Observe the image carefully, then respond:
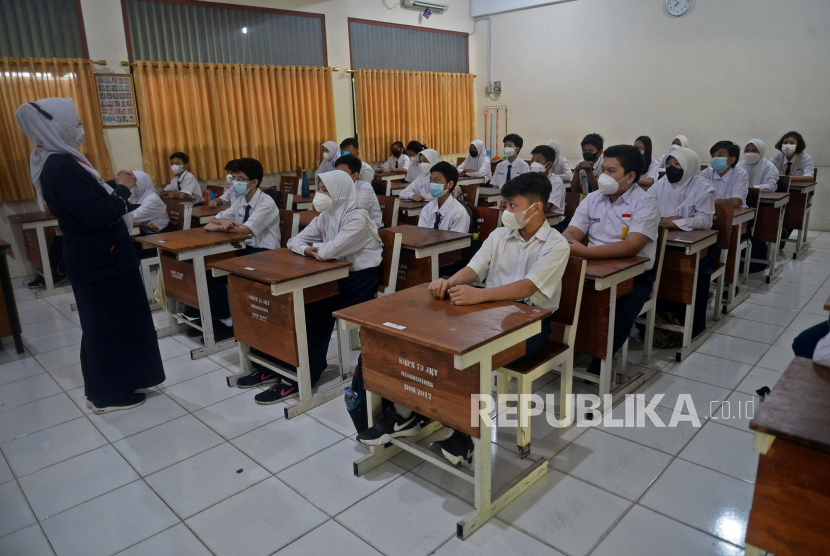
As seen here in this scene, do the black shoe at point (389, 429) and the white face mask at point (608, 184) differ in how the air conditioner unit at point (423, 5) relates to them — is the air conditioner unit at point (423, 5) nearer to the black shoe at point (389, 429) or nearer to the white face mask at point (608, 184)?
the white face mask at point (608, 184)

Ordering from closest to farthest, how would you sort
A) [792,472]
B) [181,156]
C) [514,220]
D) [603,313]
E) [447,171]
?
[792,472], [514,220], [603,313], [447,171], [181,156]

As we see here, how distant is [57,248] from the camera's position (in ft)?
17.9

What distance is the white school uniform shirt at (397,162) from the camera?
8.28 metres

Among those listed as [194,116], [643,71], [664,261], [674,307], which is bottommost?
[674,307]

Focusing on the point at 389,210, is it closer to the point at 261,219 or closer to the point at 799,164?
the point at 261,219

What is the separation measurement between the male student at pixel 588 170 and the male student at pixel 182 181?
4258mm

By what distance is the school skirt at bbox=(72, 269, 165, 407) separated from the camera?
8.99 feet

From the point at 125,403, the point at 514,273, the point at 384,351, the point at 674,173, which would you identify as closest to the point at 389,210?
the point at 674,173

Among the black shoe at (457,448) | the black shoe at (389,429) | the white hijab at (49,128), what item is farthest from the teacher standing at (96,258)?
the black shoe at (457,448)

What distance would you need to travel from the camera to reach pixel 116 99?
609cm

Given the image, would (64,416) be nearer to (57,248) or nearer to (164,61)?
(57,248)

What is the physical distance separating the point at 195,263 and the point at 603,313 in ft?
8.14

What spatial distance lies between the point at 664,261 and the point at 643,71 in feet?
19.4

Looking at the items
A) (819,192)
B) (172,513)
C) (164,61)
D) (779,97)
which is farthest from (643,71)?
(172,513)
